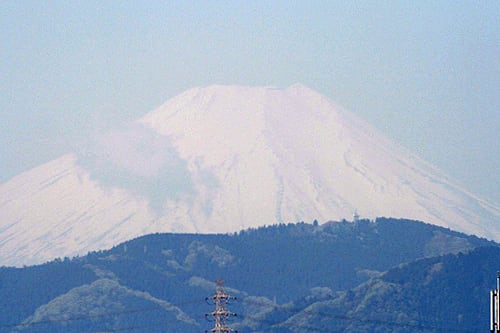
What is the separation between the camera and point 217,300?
9838 cm

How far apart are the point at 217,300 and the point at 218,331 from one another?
6.08 feet

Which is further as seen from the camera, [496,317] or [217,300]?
[217,300]

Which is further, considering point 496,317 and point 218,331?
point 218,331

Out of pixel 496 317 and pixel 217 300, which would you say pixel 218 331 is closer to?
pixel 217 300

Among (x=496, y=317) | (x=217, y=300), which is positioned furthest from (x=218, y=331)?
(x=496, y=317)

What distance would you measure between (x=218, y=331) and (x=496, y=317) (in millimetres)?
30847

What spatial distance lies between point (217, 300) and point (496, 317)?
3038cm

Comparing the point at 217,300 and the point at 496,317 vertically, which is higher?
the point at 217,300

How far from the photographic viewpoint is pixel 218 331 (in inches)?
3888

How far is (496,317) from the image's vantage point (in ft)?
231
